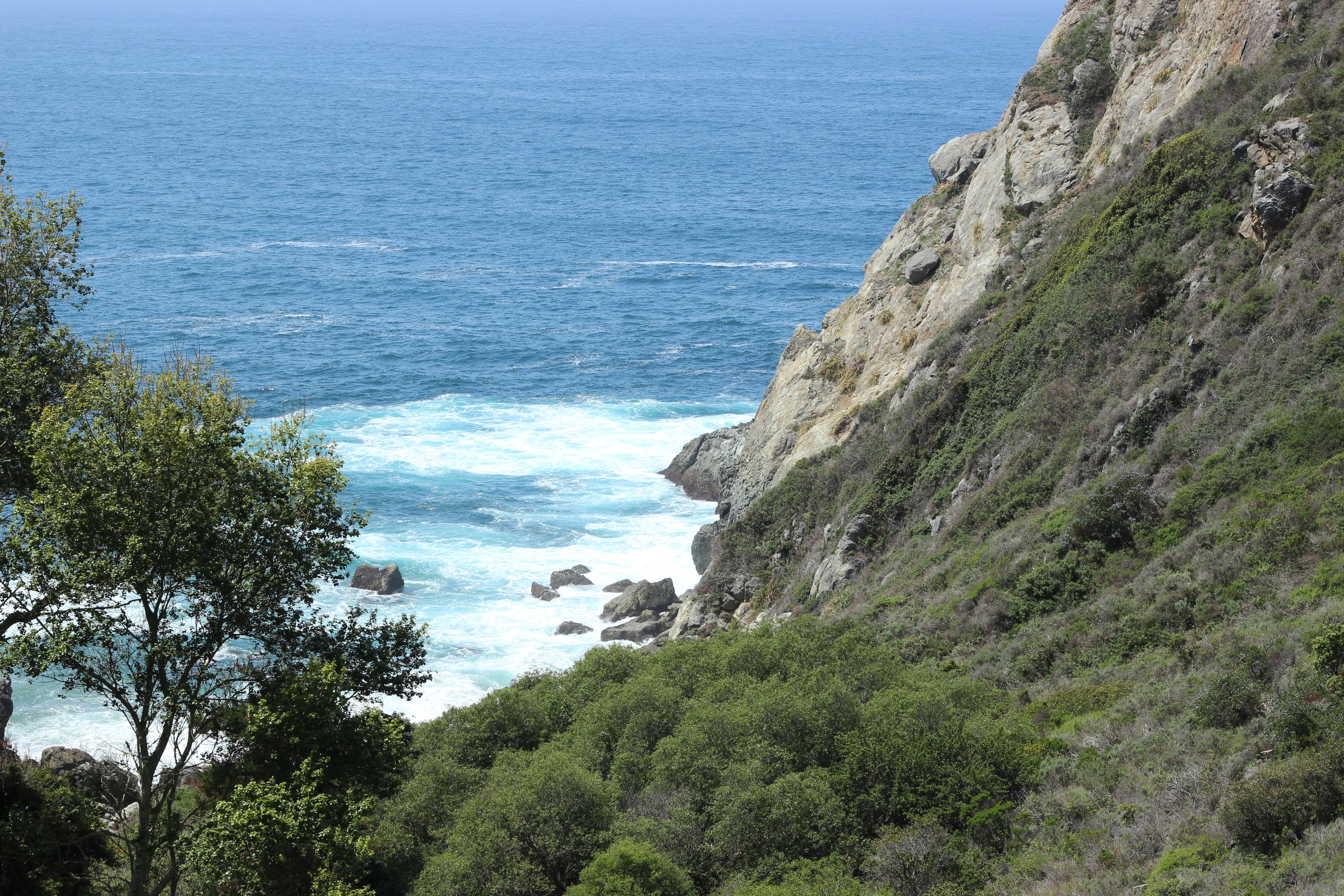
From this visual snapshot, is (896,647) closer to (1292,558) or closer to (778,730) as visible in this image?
(778,730)

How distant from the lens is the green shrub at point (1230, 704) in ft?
55.9

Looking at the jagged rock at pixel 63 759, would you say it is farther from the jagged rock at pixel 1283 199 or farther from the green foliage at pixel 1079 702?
the jagged rock at pixel 1283 199

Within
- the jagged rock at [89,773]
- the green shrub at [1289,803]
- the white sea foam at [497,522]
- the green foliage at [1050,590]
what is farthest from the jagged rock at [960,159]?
the jagged rock at [89,773]

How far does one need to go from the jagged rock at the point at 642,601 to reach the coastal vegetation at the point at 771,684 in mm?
18893

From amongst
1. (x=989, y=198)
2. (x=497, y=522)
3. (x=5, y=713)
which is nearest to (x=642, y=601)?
(x=497, y=522)

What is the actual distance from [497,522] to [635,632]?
15711mm

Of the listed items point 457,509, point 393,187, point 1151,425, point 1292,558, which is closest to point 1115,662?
point 1292,558

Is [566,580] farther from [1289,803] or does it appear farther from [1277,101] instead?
[1289,803]

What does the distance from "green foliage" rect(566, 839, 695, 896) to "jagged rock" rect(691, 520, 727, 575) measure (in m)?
32.7

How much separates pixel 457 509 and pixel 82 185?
92.0m

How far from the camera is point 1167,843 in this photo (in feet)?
49.3

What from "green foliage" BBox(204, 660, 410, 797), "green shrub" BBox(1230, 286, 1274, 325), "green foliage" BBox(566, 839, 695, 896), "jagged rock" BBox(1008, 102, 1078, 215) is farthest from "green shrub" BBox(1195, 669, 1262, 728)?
"jagged rock" BBox(1008, 102, 1078, 215)

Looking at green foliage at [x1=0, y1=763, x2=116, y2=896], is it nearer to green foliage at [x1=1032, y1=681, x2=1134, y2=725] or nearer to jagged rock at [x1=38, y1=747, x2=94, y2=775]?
jagged rock at [x1=38, y1=747, x2=94, y2=775]

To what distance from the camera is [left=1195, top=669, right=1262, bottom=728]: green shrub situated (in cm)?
1703
